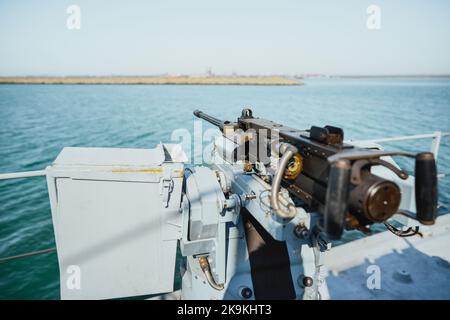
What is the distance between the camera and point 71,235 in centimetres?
206

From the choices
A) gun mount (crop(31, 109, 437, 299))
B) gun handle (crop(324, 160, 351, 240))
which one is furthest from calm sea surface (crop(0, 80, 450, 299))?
gun handle (crop(324, 160, 351, 240))

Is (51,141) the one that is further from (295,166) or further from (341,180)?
(341,180)

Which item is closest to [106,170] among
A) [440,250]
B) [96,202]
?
[96,202]

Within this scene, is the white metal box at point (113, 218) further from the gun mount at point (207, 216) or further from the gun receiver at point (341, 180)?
the gun receiver at point (341, 180)

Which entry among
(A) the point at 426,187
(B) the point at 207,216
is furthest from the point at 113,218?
(A) the point at 426,187

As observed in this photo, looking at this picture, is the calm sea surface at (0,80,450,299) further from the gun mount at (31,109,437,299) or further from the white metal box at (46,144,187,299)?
the white metal box at (46,144,187,299)

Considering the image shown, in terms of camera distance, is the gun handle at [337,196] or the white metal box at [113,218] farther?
the white metal box at [113,218]

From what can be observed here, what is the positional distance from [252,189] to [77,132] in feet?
55.4

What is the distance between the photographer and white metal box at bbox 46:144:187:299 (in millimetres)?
2004

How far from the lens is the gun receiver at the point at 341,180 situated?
102 centimetres

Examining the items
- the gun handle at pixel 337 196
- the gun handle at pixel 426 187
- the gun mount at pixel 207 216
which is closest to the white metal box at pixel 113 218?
the gun mount at pixel 207 216

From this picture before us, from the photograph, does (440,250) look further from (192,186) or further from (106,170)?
(106,170)

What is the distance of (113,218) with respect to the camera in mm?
2133
